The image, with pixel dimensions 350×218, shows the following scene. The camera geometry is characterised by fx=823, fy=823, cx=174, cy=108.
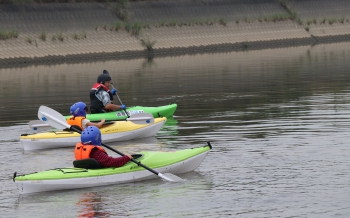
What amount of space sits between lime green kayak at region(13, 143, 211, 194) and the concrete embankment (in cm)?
3344

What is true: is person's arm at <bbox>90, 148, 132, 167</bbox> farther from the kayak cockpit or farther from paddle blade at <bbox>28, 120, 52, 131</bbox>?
paddle blade at <bbox>28, 120, 52, 131</bbox>

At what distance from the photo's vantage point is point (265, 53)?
5119 cm

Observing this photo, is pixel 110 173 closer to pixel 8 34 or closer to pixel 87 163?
pixel 87 163

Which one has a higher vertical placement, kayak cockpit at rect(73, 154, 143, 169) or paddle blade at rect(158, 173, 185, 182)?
kayak cockpit at rect(73, 154, 143, 169)

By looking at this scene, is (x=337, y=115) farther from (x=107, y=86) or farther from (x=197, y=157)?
(x=197, y=157)

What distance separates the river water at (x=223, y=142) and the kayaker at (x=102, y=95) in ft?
5.38

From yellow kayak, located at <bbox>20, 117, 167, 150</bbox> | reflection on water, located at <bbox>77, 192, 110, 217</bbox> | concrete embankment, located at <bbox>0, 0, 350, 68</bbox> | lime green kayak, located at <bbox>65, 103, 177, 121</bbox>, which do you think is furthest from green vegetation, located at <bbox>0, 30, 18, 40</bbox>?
reflection on water, located at <bbox>77, 192, 110, 217</bbox>

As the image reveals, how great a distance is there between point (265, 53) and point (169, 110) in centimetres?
2952

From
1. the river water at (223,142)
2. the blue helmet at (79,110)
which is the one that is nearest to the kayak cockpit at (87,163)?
the river water at (223,142)

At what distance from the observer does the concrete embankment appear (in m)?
49.3

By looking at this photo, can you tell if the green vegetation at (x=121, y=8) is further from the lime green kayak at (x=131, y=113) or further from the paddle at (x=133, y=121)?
the paddle at (x=133, y=121)

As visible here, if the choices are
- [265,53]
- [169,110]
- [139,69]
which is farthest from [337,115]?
[265,53]

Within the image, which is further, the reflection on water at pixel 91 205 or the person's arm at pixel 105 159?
the person's arm at pixel 105 159

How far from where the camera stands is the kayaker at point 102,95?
20.1 m
